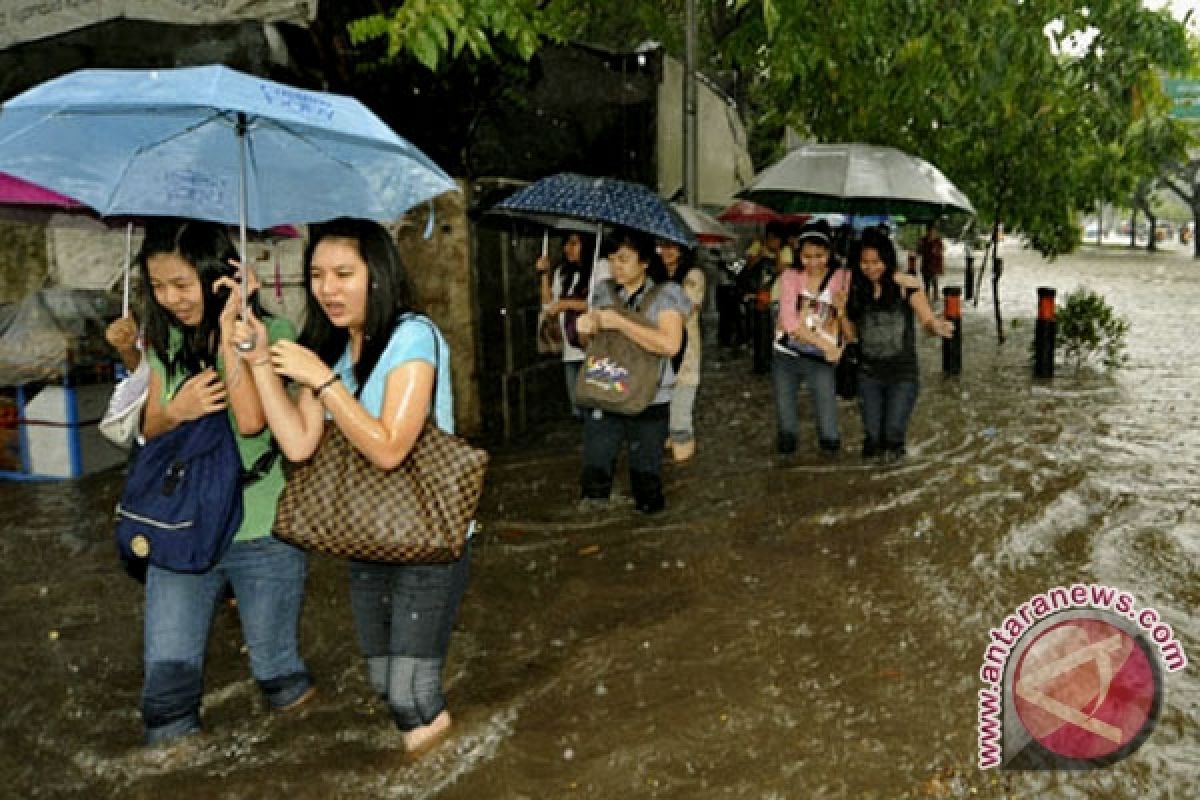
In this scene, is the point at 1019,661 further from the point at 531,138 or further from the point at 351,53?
the point at 531,138

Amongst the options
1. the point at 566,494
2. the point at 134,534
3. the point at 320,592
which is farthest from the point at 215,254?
the point at 566,494

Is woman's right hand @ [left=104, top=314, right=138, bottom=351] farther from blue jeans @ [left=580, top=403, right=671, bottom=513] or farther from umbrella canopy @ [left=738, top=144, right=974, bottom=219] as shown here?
umbrella canopy @ [left=738, top=144, right=974, bottom=219]

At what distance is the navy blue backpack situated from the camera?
11.2ft

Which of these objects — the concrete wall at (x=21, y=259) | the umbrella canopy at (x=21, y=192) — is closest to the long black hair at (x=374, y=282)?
the umbrella canopy at (x=21, y=192)

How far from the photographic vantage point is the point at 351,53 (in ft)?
32.9

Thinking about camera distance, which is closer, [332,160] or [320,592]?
[332,160]

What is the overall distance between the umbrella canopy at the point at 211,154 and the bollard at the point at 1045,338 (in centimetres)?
1001

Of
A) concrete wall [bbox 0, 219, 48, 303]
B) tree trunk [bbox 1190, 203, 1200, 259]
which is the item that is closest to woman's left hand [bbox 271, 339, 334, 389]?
concrete wall [bbox 0, 219, 48, 303]

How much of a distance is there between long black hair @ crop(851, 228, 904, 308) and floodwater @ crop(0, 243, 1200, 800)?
1.25 metres

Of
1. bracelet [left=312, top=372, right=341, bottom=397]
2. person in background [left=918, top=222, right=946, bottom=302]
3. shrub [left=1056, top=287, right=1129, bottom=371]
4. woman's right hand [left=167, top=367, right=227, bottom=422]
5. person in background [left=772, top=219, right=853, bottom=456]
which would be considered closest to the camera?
bracelet [left=312, top=372, right=341, bottom=397]

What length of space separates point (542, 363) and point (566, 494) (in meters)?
2.80

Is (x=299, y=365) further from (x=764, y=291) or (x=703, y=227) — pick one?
(x=764, y=291)

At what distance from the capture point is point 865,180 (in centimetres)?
806

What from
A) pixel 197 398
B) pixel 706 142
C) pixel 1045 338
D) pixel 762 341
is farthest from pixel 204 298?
pixel 706 142
